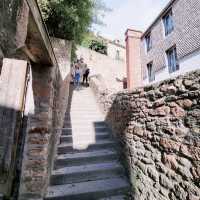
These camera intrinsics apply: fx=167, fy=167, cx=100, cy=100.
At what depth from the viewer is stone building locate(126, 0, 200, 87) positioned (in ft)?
26.2

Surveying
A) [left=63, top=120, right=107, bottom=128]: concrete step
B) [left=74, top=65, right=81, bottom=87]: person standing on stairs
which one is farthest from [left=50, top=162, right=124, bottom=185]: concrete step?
[left=74, top=65, right=81, bottom=87]: person standing on stairs

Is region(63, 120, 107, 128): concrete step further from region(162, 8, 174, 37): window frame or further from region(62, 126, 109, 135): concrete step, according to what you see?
region(162, 8, 174, 37): window frame

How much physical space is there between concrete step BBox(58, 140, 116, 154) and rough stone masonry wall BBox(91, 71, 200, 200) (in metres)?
0.77

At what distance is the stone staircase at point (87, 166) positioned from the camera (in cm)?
297

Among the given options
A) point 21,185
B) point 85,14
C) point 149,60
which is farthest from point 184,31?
point 21,185

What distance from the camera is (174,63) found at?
31.3 ft

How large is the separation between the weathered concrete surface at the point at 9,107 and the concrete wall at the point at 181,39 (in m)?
7.88

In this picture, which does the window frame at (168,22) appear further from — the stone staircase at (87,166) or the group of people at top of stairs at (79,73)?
the stone staircase at (87,166)

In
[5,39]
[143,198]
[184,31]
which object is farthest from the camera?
[184,31]

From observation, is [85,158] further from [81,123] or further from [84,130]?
[81,123]

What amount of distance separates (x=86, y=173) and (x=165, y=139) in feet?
5.90

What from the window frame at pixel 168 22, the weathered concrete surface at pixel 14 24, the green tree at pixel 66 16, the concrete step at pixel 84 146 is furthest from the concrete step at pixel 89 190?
the window frame at pixel 168 22

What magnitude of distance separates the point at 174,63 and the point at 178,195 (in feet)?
28.8

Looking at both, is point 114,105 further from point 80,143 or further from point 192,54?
point 192,54
